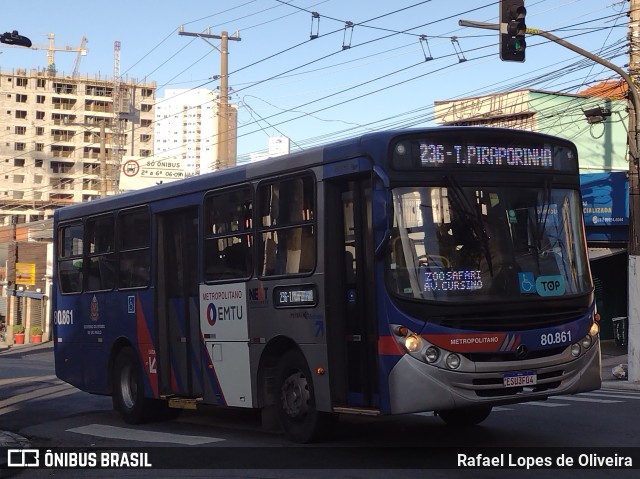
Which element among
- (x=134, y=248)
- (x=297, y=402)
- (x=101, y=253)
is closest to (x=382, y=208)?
(x=297, y=402)

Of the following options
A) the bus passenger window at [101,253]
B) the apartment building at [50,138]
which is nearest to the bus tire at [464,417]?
the bus passenger window at [101,253]

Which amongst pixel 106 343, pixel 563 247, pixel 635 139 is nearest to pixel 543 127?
pixel 635 139

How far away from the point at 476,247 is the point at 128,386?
7053 mm

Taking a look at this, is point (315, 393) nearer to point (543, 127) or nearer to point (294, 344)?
point (294, 344)

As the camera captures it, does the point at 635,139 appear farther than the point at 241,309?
Yes

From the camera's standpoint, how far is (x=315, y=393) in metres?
10.9

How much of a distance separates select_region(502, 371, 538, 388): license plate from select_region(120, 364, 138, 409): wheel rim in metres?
6.79

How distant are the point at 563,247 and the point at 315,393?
10.1 ft

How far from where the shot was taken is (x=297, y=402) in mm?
11352

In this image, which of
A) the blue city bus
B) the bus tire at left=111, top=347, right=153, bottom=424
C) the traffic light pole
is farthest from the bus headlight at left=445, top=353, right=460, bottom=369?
the traffic light pole

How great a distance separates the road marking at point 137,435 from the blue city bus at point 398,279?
0.61m

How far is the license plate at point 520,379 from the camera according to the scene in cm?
994

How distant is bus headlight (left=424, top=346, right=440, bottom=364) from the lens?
32.0 ft

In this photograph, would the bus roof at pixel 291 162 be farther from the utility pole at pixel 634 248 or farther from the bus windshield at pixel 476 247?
the utility pole at pixel 634 248
